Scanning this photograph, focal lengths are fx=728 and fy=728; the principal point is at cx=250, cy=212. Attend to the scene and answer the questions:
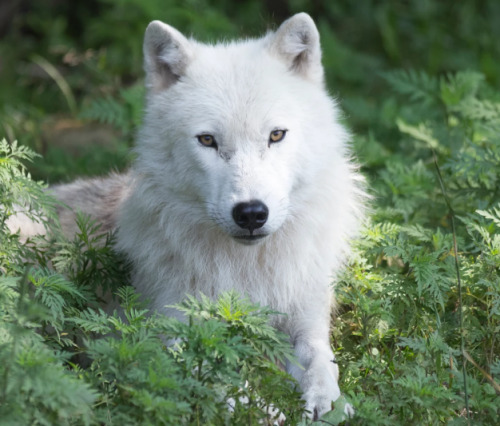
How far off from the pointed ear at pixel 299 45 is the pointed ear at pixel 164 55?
0.54m

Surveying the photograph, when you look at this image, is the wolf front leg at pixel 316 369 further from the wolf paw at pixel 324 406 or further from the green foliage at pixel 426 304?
the green foliage at pixel 426 304

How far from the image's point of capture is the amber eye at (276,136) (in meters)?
4.12

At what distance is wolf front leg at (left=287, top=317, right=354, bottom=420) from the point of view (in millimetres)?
3727

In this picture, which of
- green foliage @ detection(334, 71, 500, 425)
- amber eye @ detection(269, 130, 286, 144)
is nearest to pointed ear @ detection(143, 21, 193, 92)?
amber eye @ detection(269, 130, 286, 144)

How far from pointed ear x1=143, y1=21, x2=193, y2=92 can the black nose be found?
1088mm

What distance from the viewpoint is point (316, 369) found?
393cm

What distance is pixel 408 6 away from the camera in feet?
33.9

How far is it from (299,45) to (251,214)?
1257 mm

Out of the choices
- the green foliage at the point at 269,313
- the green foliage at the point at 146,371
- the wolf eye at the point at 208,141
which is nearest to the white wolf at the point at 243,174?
the wolf eye at the point at 208,141

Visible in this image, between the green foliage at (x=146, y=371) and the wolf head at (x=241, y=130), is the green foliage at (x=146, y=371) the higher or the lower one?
the lower one

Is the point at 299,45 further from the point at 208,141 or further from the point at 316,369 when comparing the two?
the point at 316,369

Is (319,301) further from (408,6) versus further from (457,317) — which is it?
(408,6)

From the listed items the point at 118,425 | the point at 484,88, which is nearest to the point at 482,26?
the point at 484,88

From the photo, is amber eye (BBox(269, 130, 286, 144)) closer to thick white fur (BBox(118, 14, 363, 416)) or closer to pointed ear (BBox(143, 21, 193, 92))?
thick white fur (BBox(118, 14, 363, 416))
